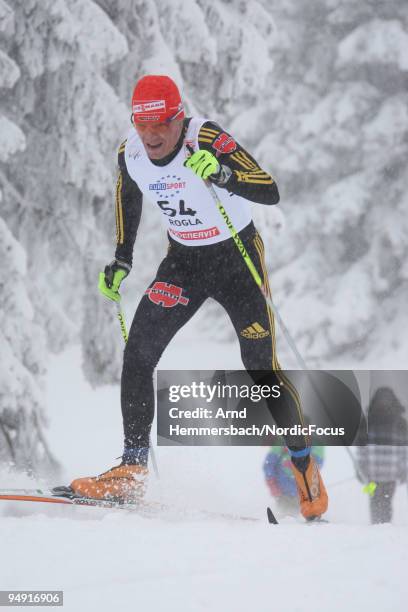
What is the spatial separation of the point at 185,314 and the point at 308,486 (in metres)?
1.32

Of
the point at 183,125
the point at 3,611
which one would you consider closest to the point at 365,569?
the point at 3,611

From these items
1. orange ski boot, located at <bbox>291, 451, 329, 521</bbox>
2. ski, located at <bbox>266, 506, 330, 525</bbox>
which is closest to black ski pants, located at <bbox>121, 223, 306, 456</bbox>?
orange ski boot, located at <bbox>291, 451, 329, 521</bbox>

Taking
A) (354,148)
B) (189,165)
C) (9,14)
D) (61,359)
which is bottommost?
(189,165)

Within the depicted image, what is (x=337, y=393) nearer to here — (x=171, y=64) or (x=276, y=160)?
(x=171, y=64)

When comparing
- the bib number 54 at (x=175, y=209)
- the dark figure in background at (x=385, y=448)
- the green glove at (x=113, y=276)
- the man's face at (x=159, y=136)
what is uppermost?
the man's face at (x=159, y=136)

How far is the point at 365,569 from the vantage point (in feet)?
10.5

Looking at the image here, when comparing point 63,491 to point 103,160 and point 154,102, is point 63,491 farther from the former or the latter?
point 103,160

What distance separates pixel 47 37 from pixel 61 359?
20.9ft

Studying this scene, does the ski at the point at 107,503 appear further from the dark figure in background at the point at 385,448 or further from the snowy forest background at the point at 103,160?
the snowy forest background at the point at 103,160

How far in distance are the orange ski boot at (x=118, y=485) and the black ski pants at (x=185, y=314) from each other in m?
0.15

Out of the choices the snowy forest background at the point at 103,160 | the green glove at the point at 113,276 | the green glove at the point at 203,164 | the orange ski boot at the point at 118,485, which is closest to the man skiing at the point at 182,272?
the orange ski boot at the point at 118,485

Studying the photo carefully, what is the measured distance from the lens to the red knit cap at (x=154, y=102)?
3932 millimetres

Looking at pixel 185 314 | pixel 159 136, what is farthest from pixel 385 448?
pixel 159 136

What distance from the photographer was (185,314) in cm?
427
